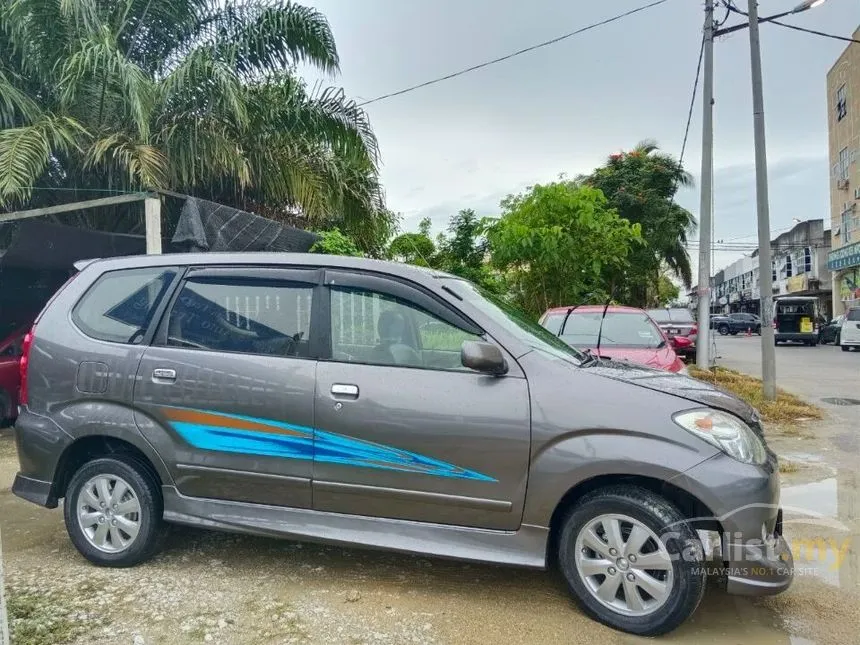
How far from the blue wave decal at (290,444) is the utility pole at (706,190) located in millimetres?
8578

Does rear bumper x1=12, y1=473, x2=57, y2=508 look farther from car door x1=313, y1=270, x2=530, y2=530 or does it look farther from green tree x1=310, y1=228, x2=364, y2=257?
green tree x1=310, y1=228, x2=364, y2=257

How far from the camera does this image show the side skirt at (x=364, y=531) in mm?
2975

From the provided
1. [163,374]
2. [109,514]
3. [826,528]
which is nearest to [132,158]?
[163,374]

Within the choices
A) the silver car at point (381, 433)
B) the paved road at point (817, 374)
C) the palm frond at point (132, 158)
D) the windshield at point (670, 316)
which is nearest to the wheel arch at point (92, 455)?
the silver car at point (381, 433)

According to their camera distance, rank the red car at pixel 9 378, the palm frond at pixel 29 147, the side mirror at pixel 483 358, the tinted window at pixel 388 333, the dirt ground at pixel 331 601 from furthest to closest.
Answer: the red car at pixel 9 378, the palm frond at pixel 29 147, the tinted window at pixel 388 333, the side mirror at pixel 483 358, the dirt ground at pixel 331 601

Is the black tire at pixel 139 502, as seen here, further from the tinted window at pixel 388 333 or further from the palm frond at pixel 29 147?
the palm frond at pixel 29 147

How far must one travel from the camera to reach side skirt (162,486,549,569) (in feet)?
9.76

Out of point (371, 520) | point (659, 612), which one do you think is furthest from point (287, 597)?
point (659, 612)

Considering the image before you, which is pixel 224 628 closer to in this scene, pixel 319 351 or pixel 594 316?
pixel 319 351

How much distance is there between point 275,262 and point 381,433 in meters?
1.22

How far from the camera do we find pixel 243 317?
3496mm

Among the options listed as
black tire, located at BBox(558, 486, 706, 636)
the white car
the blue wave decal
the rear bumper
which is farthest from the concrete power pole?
the white car

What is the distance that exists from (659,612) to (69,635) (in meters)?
2.72

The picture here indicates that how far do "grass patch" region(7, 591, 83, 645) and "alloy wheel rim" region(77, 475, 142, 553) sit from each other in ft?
1.41
